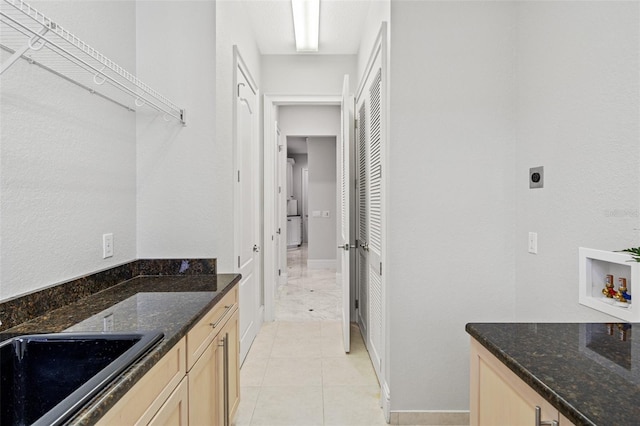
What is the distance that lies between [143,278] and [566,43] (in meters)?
2.42

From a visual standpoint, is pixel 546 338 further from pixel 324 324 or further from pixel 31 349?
pixel 324 324

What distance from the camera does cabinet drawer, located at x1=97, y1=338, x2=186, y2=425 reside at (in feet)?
2.77

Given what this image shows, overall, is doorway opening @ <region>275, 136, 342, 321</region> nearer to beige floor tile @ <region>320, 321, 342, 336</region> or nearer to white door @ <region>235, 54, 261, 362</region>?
beige floor tile @ <region>320, 321, 342, 336</region>

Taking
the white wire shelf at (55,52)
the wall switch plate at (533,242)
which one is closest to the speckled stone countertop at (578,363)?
the wall switch plate at (533,242)

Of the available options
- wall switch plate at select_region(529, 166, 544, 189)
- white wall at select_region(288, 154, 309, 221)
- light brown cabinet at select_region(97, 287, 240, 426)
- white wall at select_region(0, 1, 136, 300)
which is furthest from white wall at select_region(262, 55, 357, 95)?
white wall at select_region(288, 154, 309, 221)

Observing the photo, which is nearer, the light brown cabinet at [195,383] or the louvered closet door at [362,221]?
the light brown cabinet at [195,383]

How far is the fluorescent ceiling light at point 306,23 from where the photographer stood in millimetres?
2800

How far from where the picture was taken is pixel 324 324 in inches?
150

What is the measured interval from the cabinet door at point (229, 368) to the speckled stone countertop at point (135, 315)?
21cm

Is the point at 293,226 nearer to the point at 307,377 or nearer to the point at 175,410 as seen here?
the point at 307,377

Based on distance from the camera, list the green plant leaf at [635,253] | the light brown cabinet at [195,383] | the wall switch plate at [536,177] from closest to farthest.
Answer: the light brown cabinet at [195,383] → the green plant leaf at [635,253] → the wall switch plate at [536,177]

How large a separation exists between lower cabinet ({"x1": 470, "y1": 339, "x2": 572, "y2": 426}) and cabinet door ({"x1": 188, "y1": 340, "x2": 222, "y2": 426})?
100cm

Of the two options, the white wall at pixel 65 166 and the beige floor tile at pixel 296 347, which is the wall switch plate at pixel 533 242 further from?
the white wall at pixel 65 166

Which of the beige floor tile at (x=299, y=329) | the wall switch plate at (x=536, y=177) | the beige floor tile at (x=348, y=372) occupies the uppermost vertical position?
the wall switch plate at (x=536, y=177)
